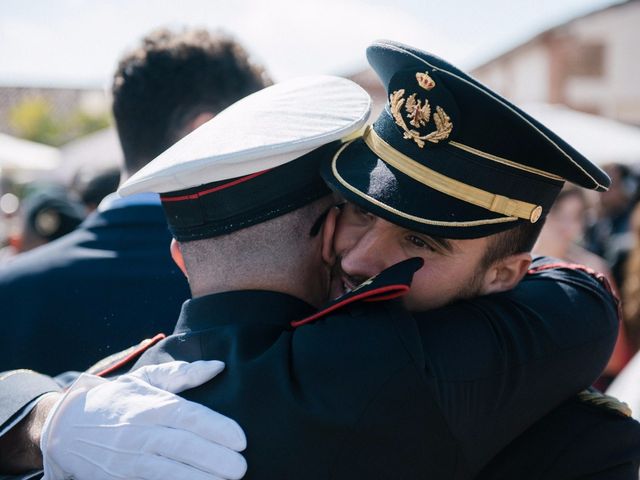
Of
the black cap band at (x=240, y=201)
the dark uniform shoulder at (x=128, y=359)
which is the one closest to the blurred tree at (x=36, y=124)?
the dark uniform shoulder at (x=128, y=359)

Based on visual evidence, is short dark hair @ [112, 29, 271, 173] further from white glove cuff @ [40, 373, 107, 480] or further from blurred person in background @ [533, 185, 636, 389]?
blurred person in background @ [533, 185, 636, 389]

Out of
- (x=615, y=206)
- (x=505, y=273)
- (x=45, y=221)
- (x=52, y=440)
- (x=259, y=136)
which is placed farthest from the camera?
(x=615, y=206)

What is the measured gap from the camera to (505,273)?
1.74 meters

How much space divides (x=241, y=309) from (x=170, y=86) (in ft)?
4.78

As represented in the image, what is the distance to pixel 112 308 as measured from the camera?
2.16 m

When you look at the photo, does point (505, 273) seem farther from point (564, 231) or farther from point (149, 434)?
point (564, 231)

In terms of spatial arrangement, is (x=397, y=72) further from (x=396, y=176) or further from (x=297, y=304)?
(x=297, y=304)

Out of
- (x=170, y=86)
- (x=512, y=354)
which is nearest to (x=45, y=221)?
(x=170, y=86)

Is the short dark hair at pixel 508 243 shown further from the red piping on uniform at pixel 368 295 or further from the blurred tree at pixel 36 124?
the blurred tree at pixel 36 124

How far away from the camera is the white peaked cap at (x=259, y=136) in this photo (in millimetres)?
1475

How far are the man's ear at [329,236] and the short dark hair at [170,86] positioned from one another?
1185 millimetres

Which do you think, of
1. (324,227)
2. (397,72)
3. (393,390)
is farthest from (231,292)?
(397,72)

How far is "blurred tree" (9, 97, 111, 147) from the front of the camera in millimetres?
26656

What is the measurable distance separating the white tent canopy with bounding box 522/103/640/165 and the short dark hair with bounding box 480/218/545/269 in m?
5.74
